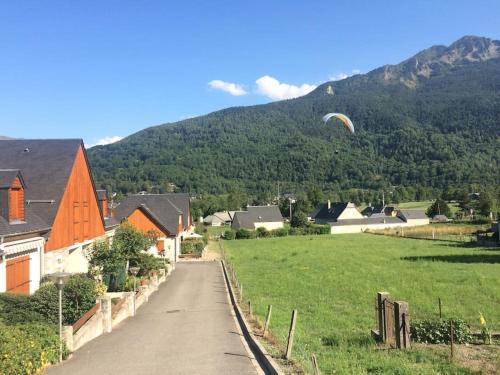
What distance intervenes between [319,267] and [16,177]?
2307 cm

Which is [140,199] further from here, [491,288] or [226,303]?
[491,288]

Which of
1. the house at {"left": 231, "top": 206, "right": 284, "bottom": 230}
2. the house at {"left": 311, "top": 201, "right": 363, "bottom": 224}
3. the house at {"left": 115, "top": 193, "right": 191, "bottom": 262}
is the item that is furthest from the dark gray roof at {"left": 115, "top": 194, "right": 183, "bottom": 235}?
the house at {"left": 311, "top": 201, "right": 363, "bottom": 224}

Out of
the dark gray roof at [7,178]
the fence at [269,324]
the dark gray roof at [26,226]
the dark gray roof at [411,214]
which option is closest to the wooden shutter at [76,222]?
the dark gray roof at [26,226]

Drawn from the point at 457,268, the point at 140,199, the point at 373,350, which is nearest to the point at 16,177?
the point at 373,350

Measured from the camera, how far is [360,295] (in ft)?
70.9

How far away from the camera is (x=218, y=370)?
9570 mm

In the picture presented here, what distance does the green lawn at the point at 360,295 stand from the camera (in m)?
10.4

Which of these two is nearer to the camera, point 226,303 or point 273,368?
point 273,368

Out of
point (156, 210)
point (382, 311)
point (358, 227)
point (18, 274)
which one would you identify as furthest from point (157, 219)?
point (358, 227)

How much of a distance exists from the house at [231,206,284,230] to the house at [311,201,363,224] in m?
11.0

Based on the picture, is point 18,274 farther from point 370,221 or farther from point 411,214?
point 411,214

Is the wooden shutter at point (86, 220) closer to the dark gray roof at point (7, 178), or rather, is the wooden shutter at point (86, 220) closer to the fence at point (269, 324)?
the fence at point (269, 324)

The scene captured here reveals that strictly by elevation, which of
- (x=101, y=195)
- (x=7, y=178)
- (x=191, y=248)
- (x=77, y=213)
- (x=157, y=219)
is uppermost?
(x=7, y=178)

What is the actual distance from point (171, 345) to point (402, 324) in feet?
18.9
